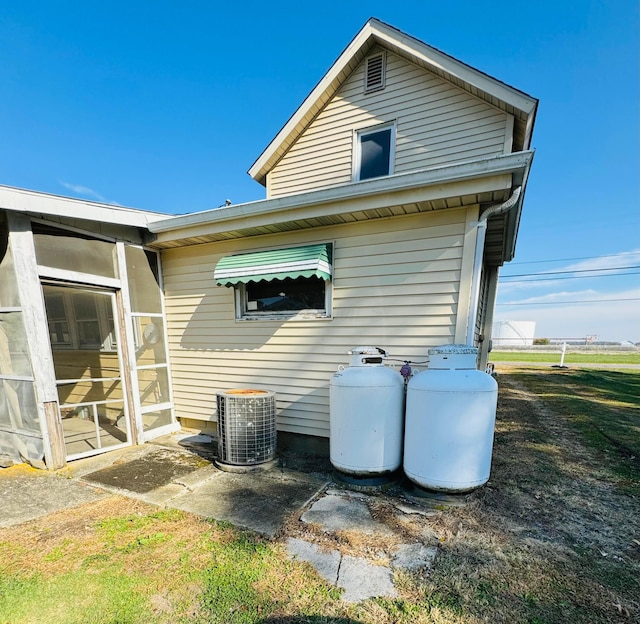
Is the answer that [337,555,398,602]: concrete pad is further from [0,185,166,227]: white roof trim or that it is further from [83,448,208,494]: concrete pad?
[0,185,166,227]: white roof trim

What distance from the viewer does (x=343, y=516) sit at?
2.42 meters

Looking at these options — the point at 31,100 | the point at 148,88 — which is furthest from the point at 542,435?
the point at 31,100

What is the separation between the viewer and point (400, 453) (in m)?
2.88

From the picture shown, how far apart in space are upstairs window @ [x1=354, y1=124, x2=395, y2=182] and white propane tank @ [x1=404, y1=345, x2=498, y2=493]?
3.99 metres

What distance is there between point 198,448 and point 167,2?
845 cm

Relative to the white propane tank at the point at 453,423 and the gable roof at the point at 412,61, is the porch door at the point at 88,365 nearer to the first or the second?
the white propane tank at the point at 453,423

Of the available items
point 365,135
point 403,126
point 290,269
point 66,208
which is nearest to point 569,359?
point 403,126

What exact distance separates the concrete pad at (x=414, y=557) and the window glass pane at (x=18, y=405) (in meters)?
3.99

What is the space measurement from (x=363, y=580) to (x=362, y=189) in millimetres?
3208

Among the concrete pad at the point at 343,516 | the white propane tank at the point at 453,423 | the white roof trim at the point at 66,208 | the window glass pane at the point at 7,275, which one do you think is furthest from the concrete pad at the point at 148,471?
the white roof trim at the point at 66,208

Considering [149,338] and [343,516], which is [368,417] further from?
[149,338]

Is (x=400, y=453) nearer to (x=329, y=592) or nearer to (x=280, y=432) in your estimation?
(x=329, y=592)

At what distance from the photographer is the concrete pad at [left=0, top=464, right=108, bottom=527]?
2520mm

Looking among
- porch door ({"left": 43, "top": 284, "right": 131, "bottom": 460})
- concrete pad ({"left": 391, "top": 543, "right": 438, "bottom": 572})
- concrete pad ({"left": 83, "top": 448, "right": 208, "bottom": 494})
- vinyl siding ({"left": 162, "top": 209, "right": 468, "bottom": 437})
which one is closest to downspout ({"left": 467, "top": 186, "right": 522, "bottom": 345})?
vinyl siding ({"left": 162, "top": 209, "right": 468, "bottom": 437})
